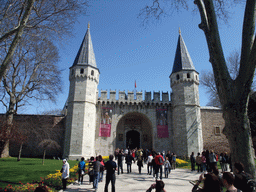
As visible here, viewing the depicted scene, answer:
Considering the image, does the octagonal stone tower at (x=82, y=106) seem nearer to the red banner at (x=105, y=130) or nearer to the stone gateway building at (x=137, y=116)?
the stone gateway building at (x=137, y=116)

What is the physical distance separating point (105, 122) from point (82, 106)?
3.71 m

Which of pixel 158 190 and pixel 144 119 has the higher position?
pixel 144 119

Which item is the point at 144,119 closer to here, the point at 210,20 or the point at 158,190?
the point at 210,20

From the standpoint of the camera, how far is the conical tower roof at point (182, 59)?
24339 millimetres

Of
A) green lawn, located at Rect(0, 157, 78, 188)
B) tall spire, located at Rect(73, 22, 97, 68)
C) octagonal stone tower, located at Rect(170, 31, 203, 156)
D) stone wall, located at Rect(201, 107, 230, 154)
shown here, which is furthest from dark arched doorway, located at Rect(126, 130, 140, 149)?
green lawn, located at Rect(0, 157, 78, 188)

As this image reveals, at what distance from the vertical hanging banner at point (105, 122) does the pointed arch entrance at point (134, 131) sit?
98.4 inches

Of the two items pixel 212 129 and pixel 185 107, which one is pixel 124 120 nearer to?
pixel 185 107

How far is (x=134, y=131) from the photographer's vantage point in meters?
26.2

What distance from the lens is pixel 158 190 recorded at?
329 cm

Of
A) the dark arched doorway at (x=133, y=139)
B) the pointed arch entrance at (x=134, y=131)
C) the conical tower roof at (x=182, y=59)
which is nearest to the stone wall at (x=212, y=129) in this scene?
the conical tower roof at (x=182, y=59)

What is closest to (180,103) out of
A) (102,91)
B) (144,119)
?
(144,119)

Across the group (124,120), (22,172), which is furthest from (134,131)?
(22,172)

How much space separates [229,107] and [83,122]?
1702 centimetres

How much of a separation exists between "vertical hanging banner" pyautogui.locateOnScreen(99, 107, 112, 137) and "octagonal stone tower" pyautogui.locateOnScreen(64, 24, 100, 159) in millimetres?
1370
